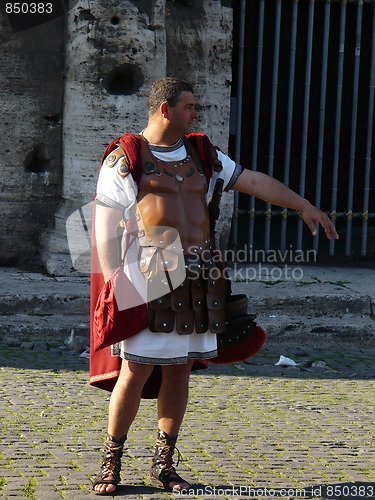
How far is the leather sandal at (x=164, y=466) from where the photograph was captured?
404 centimetres

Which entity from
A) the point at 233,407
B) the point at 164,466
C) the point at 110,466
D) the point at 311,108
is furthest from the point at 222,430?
the point at 311,108

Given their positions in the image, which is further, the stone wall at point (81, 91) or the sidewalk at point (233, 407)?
the stone wall at point (81, 91)

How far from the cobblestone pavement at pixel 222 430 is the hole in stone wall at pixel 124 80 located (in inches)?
83.5

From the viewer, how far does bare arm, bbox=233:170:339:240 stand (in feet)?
13.6

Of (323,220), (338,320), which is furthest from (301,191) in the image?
(323,220)

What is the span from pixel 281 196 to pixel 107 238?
0.79 m

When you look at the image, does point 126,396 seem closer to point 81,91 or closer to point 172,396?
point 172,396

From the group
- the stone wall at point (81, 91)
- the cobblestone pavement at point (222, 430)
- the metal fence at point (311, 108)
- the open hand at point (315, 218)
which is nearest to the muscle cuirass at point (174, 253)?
the open hand at point (315, 218)

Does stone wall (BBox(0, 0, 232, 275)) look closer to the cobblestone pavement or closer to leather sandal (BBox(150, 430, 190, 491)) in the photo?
the cobblestone pavement

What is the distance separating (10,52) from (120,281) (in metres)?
4.25

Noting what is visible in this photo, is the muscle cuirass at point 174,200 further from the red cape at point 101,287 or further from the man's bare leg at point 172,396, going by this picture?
the man's bare leg at point 172,396

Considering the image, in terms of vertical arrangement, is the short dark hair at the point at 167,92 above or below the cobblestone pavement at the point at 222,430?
above

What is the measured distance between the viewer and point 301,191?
8.33 m

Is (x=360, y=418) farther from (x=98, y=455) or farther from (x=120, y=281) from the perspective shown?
(x=120, y=281)
